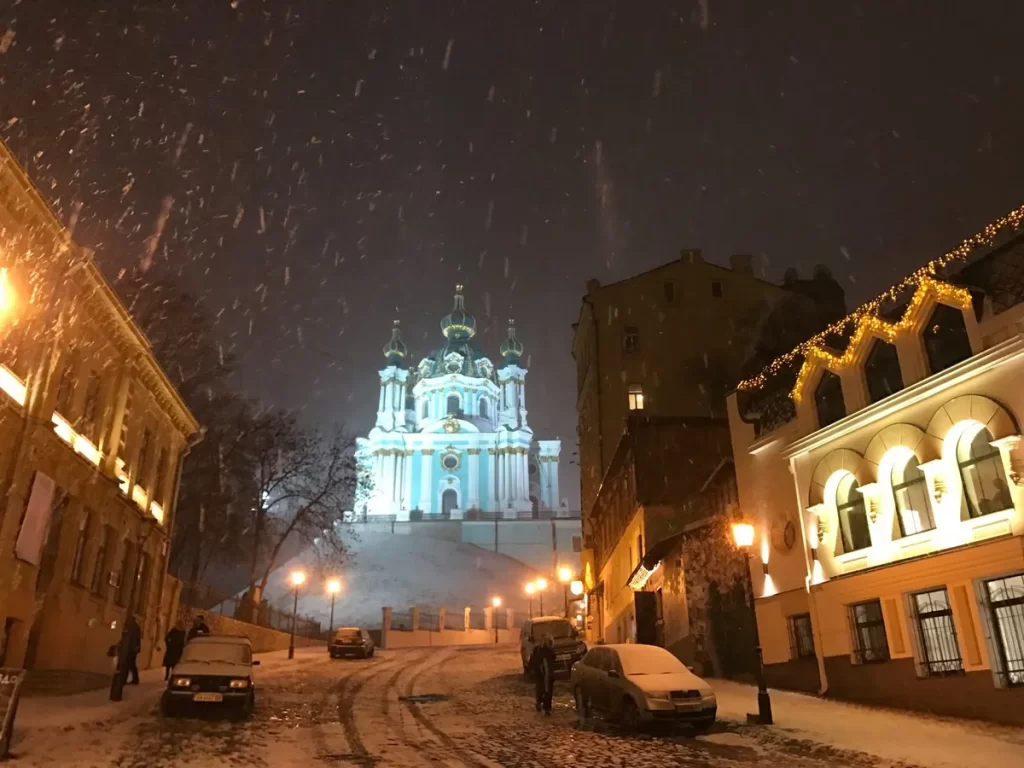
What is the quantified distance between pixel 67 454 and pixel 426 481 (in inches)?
3078

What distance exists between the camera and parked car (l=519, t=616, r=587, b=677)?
76.8 feet

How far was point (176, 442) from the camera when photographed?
2862 cm

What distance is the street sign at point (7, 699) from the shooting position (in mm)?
9484

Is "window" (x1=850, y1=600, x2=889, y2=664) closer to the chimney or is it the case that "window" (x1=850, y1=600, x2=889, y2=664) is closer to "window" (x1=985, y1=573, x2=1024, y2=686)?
"window" (x1=985, y1=573, x2=1024, y2=686)

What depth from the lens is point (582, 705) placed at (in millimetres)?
15172

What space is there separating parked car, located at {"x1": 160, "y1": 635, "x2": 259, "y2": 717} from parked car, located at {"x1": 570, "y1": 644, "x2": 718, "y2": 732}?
6.41 metres

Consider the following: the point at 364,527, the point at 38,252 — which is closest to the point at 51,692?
the point at 38,252

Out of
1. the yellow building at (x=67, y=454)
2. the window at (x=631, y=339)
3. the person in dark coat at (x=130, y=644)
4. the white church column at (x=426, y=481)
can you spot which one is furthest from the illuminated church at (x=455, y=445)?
the person in dark coat at (x=130, y=644)

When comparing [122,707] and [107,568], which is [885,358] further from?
[107,568]

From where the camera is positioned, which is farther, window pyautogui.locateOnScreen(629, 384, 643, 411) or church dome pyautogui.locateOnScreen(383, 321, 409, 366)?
church dome pyautogui.locateOnScreen(383, 321, 409, 366)

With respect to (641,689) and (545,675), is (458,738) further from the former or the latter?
(545,675)

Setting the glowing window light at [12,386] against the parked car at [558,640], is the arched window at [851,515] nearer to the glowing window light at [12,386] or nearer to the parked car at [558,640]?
the parked car at [558,640]

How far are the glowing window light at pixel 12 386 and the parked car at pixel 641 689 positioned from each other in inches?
521

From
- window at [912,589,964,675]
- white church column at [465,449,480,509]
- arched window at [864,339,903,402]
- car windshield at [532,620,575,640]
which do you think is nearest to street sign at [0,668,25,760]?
window at [912,589,964,675]
